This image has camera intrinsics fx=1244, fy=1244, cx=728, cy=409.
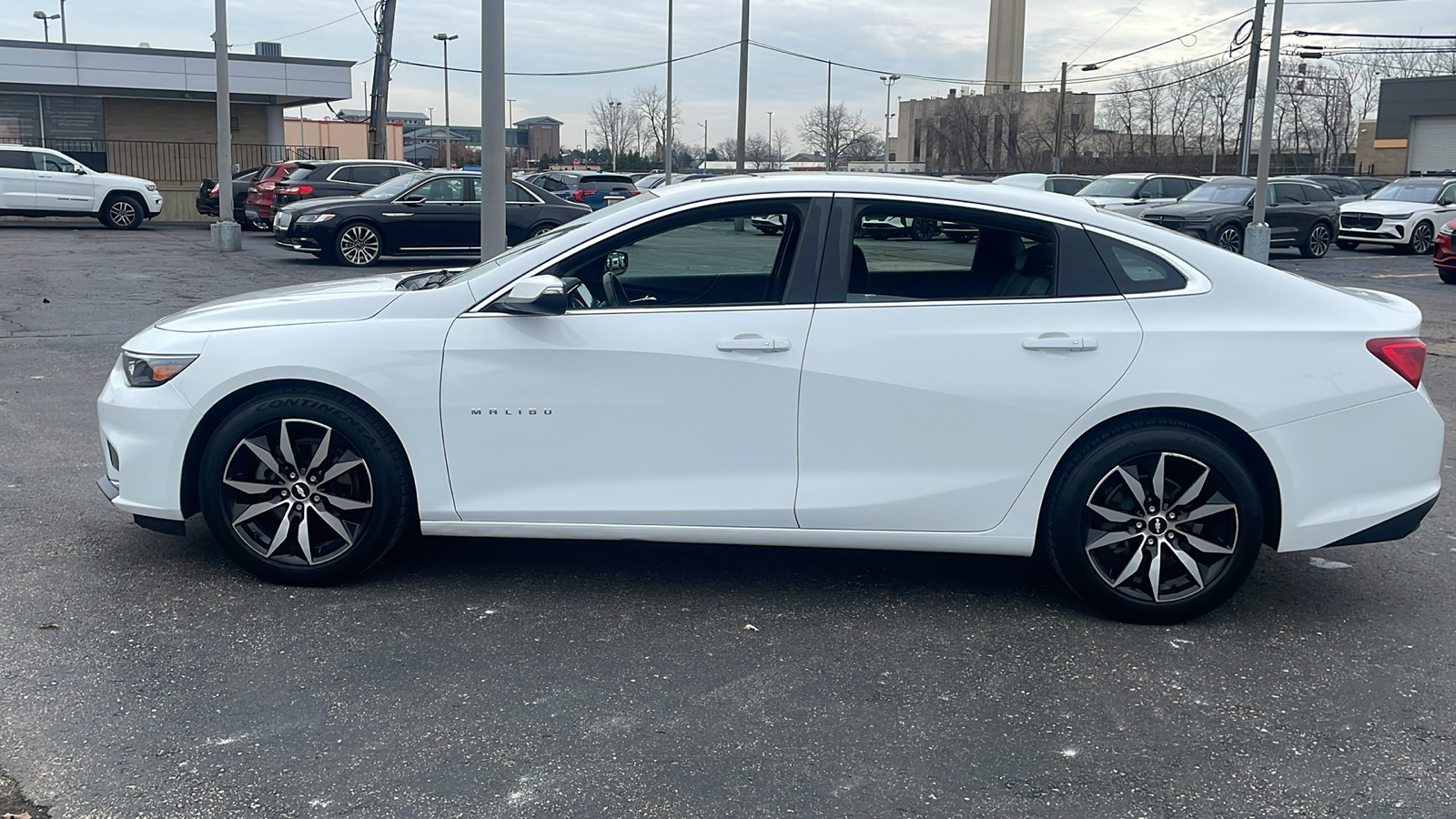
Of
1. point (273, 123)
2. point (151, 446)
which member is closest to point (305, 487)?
point (151, 446)

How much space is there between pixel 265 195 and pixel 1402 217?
78.7 ft

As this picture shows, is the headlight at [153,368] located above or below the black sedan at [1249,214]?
below

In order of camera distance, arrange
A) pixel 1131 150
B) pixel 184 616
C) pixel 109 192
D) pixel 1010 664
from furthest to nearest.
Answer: pixel 1131 150 < pixel 109 192 < pixel 184 616 < pixel 1010 664

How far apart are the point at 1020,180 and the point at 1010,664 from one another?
885 inches

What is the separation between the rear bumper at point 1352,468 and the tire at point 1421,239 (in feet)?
84.3

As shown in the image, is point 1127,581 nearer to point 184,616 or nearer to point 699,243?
point 699,243

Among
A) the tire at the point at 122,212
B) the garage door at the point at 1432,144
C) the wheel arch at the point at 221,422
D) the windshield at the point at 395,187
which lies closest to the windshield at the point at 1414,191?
the windshield at the point at 395,187

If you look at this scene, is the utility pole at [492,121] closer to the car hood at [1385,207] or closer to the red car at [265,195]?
the red car at [265,195]

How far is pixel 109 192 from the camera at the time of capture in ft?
90.3

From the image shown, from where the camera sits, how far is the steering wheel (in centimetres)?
476

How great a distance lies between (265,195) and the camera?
2564 centimetres

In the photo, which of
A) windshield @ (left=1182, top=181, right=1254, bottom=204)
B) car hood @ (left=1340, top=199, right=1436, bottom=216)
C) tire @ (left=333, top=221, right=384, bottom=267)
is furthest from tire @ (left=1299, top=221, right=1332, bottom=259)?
tire @ (left=333, top=221, right=384, bottom=267)

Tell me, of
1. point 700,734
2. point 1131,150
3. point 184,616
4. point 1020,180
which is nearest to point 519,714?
point 700,734

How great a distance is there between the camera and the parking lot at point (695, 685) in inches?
127
